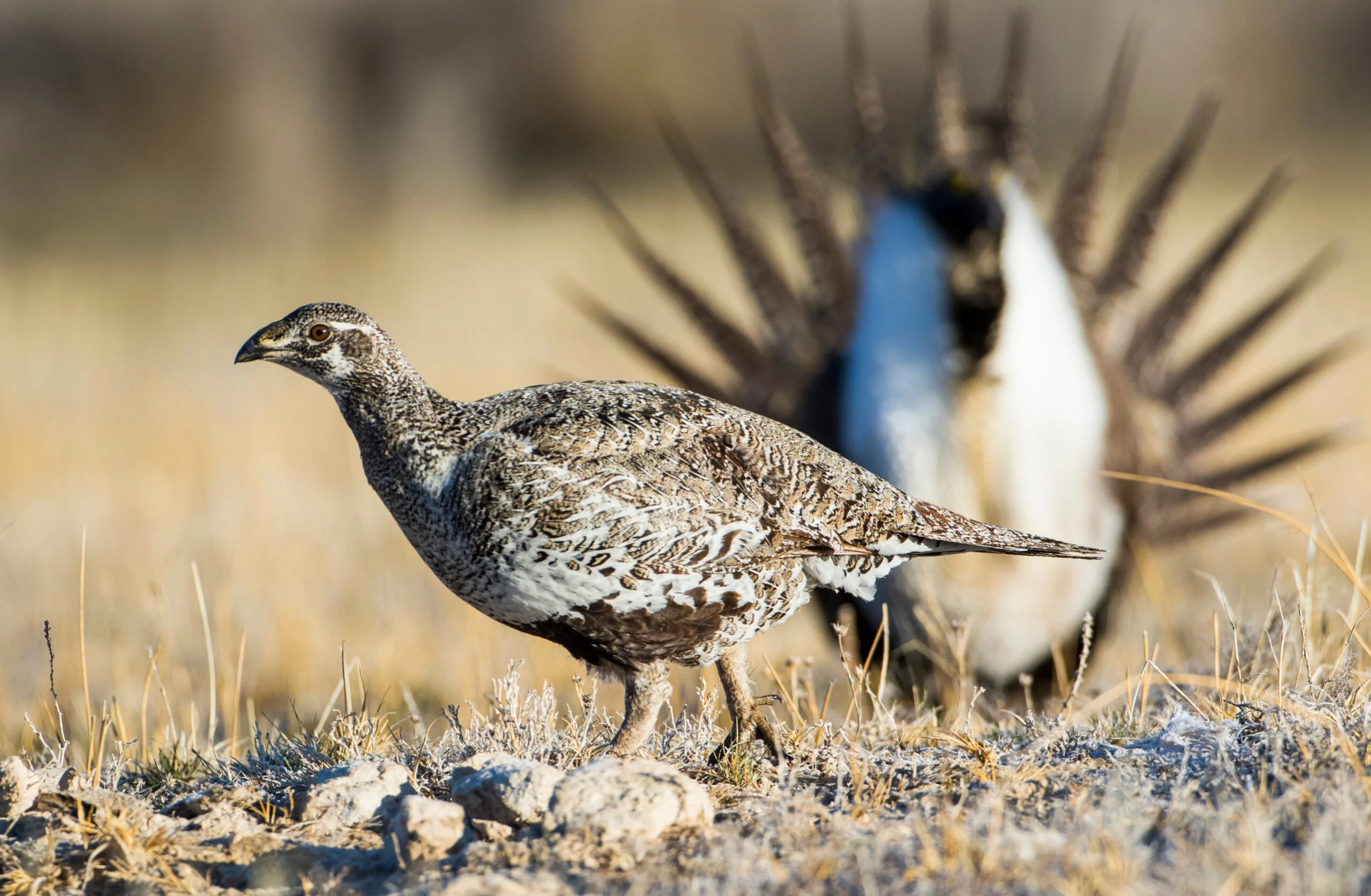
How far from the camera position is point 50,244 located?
588 inches

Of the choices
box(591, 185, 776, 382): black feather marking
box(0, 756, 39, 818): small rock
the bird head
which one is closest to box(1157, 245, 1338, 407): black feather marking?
box(591, 185, 776, 382): black feather marking

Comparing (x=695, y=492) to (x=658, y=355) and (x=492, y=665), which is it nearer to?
(x=658, y=355)

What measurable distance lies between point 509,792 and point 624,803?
21 centimetres

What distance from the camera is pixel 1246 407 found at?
156 inches

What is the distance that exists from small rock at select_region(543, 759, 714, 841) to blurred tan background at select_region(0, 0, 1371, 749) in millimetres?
1318

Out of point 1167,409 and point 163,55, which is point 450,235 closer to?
point 163,55

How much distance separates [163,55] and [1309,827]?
17.9 m

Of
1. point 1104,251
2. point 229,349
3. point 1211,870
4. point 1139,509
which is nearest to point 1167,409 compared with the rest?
point 1139,509

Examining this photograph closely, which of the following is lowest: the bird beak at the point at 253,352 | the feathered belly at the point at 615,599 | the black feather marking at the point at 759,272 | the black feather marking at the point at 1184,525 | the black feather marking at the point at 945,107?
the black feather marking at the point at 1184,525

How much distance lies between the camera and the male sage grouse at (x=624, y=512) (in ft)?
7.87

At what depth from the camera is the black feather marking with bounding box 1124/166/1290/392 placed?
3908 millimetres

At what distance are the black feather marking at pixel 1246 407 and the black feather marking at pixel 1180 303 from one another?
0.20 metres

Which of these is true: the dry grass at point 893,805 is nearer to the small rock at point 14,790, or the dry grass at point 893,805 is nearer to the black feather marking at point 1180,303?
the small rock at point 14,790

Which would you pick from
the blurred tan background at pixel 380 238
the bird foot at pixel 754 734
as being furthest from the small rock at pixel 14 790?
the bird foot at pixel 754 734
